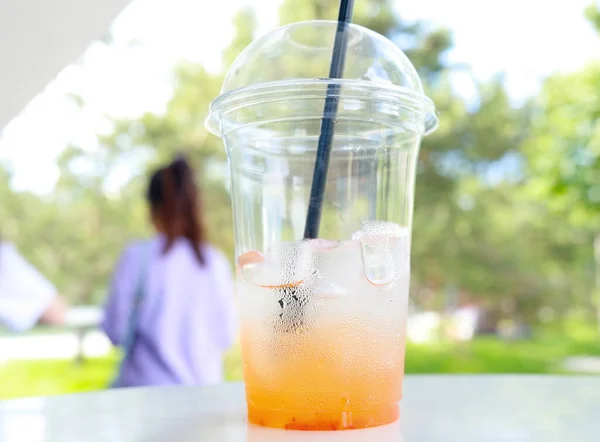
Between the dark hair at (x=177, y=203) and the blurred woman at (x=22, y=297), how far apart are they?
43 centimetres

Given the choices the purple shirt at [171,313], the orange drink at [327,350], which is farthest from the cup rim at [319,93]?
the purple shirt at [171,313]

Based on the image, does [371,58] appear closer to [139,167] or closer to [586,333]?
[139,167]

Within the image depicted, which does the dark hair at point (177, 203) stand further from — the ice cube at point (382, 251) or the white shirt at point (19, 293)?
the ice cube at point (382, 251)

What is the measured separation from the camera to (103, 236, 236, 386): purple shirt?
6.75 feet

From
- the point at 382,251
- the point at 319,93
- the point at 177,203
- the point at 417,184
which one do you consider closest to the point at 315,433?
the point at 382,251

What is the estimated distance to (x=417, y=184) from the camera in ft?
23.8

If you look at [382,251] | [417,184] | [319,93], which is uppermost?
[417,184]

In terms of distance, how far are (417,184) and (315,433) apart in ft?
22.5

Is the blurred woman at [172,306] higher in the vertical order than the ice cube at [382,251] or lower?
lower

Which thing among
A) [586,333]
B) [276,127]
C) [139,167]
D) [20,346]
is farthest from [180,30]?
[276,127]

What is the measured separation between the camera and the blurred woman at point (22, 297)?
2.16 m

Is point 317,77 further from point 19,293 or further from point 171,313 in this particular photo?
point 19,293

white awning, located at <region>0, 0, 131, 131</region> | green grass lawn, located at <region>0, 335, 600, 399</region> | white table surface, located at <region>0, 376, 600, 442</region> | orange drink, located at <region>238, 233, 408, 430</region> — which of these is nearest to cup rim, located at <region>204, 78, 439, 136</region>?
orange drink, located at <region>238, 233, 408, 430</region>

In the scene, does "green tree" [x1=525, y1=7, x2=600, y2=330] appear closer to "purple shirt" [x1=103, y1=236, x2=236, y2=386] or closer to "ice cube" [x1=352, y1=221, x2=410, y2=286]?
"purple shirt" [x1=103, y1=236, x2=236, y2=386]
